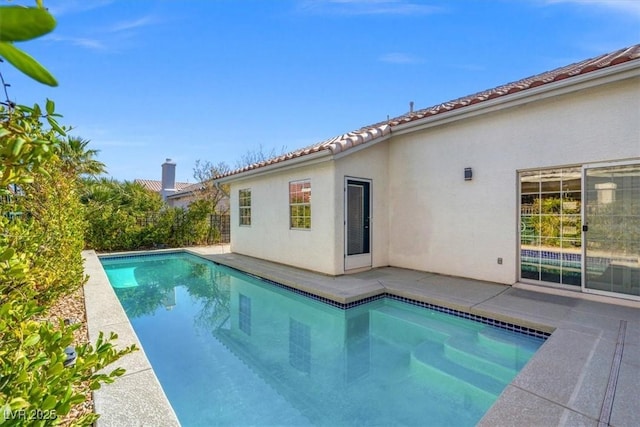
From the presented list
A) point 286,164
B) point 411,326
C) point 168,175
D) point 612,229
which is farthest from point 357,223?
point 168,175

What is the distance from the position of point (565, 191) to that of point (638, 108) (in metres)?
1.93

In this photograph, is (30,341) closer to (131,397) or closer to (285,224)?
(131,397)

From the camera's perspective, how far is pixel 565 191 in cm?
706

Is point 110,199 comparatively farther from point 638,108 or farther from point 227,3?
point 638,108

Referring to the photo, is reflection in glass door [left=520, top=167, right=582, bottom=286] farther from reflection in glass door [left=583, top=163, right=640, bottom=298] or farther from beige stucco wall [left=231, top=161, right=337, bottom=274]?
beige stucco wall [left=231, top=161, right=337, bottom=274]

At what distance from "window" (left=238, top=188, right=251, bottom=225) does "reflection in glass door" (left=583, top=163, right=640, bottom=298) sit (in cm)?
1109

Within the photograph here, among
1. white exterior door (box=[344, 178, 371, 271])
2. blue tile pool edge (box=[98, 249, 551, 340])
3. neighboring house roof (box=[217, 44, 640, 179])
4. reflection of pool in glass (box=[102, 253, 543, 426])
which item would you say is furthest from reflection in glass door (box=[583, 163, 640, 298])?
white exterior door (box=[344, 178, 371, 271])

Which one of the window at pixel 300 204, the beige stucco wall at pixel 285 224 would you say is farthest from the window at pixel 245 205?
the window at pixel 300 204

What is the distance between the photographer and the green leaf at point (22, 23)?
0.54 metres

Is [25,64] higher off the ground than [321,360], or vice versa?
[25,64]

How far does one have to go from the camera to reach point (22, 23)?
56 cm

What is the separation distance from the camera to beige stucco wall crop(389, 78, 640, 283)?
253 inches

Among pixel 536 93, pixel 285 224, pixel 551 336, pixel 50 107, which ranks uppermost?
pixel 536 93

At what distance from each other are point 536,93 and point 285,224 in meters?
7.88
